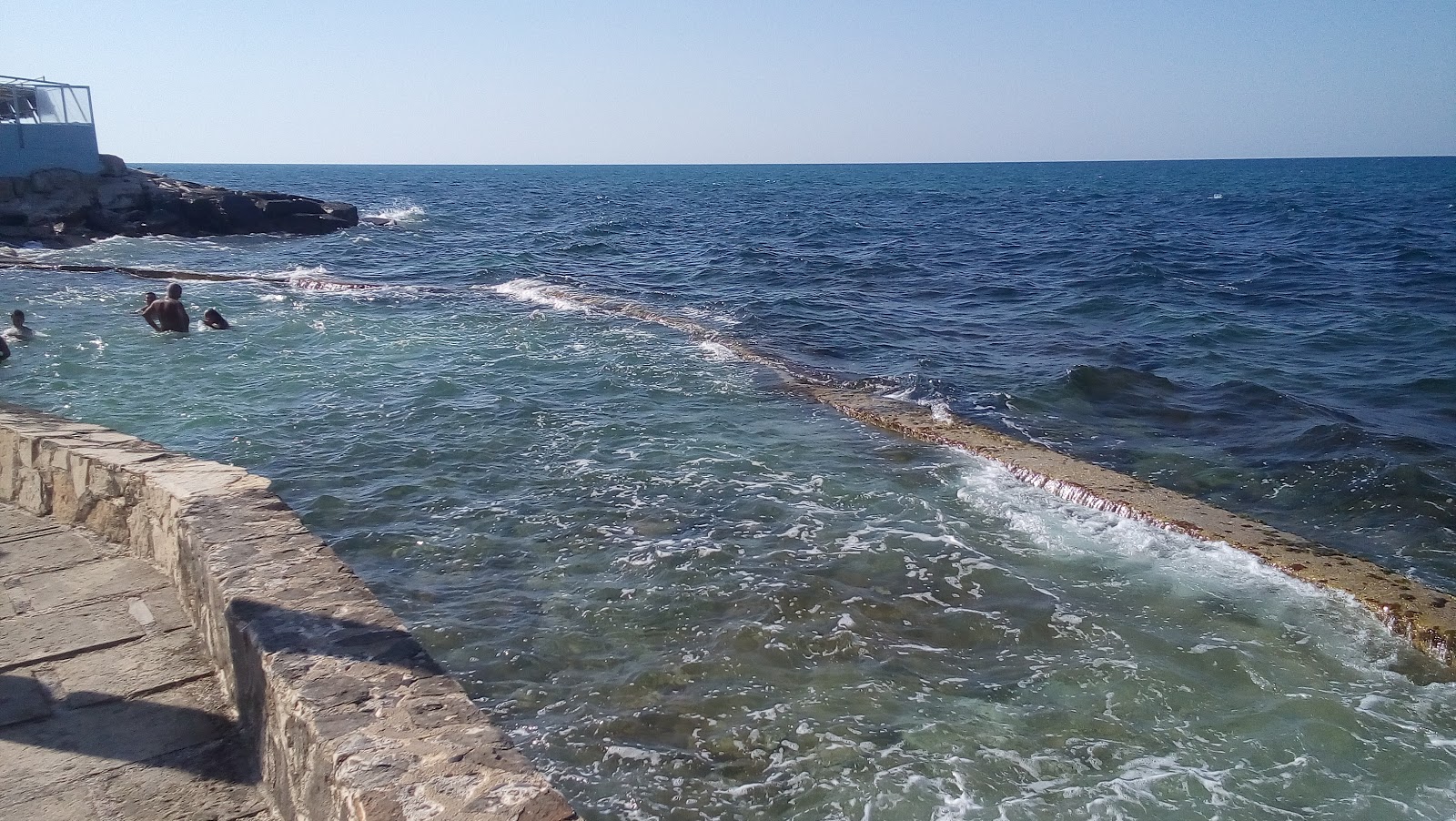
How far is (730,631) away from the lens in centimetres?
576

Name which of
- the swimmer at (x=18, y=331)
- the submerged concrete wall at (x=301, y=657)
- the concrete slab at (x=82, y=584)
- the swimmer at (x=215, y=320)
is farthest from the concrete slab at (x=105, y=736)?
the swimmer at (x=18, y=331)

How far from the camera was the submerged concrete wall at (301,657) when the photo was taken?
256cm

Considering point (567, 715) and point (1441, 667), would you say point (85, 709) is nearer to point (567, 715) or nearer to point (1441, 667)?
point (567, 715)

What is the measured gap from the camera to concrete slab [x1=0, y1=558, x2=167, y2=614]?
13.7 feet

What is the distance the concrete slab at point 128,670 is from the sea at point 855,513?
1593 millimetres

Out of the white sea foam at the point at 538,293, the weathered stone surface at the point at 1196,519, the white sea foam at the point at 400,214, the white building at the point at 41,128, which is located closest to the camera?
the weathered stone surface at the point at 1196,519

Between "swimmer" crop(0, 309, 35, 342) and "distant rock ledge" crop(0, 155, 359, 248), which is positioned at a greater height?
"distant rock ledge" crop(0, 155, 359, 248)

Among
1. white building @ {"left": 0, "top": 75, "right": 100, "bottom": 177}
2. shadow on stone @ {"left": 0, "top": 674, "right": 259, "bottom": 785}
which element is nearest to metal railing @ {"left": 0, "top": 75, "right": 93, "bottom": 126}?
white building @ {"left": 0, "top": 75, "right": 100, "bottom": 177}

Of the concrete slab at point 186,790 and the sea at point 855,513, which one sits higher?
the concrete slab at point 186,790

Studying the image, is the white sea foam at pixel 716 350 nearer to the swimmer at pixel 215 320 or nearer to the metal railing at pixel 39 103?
the swimmer at pixel 215 320

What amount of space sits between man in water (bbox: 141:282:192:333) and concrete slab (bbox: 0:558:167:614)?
1168 cm

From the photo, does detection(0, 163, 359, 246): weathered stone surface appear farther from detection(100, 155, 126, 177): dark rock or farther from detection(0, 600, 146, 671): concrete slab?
detection(0, 600, 146, 671): concrete slab

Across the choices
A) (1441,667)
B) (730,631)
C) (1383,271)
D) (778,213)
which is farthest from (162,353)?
(778,213)

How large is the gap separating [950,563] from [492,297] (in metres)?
14.5
